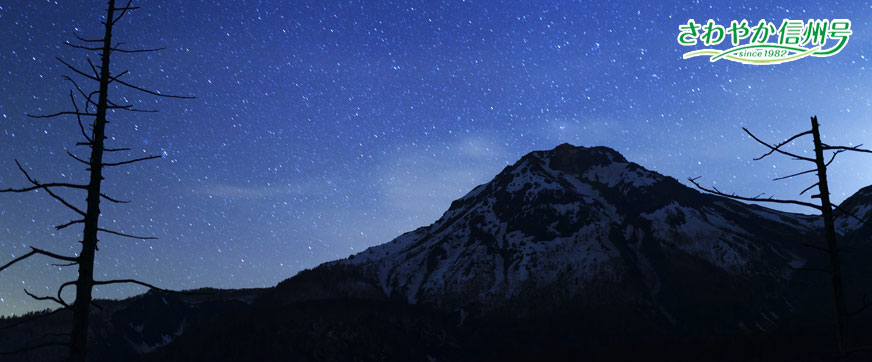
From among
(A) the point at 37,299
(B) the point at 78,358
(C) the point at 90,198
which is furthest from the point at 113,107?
(B) the point at 78,358

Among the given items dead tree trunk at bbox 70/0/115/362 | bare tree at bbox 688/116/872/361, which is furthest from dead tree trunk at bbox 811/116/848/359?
dead tree trunk at bbox 70/0/115/362

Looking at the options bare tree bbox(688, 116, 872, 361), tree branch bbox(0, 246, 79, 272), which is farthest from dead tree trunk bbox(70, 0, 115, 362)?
bare tree bbox(688, 116, 872, 361)

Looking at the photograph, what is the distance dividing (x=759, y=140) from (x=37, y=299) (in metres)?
13.4

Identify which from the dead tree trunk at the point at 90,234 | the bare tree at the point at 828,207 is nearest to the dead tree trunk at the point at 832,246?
the bare tree at the point at 828,207

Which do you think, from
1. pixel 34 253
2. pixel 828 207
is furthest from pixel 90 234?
pixel 828 207

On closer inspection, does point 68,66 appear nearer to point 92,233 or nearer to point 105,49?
point 105,49

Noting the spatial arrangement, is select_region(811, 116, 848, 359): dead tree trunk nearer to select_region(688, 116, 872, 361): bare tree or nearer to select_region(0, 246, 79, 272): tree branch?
select_region(688, 116, 872, 361): bare tree

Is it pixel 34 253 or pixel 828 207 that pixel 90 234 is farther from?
pixel 828 207

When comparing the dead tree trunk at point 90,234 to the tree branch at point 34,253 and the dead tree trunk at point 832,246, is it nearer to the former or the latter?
the tree branch at point 34,253

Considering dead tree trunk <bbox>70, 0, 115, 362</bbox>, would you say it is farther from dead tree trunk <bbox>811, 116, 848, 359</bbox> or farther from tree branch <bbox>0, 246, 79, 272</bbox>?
dead tree trunk <bbox>811, 116, 848, 359</bbox>

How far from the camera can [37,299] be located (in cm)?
1201

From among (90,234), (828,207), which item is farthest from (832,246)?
(90,234)

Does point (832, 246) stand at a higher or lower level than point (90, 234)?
lower

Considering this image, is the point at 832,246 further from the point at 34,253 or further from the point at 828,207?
the point at 34,253
